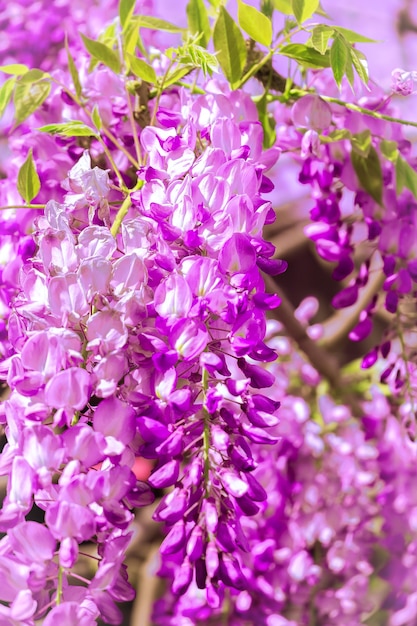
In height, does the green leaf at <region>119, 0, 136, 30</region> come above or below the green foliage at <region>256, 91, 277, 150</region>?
above

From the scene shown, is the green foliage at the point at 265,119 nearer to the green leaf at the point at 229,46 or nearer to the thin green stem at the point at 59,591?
the green leaf at the point at 229,46

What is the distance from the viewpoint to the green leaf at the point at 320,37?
461 mm

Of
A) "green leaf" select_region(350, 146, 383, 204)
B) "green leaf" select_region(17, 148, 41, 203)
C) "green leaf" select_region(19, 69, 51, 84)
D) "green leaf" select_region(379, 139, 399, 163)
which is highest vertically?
"green leaf" select_region(19, 69, 51, 84)

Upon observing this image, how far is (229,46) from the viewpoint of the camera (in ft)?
1.68

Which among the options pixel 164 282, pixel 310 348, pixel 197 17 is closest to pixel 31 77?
pixel 197 17

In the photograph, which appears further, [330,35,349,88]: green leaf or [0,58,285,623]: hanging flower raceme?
[330,35,349,88]: green leaf

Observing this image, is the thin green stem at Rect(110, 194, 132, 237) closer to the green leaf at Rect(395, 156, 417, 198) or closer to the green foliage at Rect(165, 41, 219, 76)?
the green foliage at Rect(165, 41, 219, 76)

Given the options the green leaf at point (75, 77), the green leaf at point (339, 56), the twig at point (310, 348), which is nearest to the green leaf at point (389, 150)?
the green leaf at point (339, 56)

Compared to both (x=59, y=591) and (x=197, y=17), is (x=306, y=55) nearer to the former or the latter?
(x=197, y=17)

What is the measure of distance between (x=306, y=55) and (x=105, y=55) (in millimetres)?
134

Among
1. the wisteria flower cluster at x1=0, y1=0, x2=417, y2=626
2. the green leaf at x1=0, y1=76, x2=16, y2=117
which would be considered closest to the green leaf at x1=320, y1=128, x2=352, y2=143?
the wisteria flower cluster at x1=0, y1=0, x2=417, y2=626

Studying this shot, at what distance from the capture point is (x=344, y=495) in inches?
35.7

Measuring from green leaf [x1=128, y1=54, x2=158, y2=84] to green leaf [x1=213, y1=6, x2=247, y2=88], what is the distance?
44 mm

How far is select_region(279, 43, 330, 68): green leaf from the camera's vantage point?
1.70 feet
